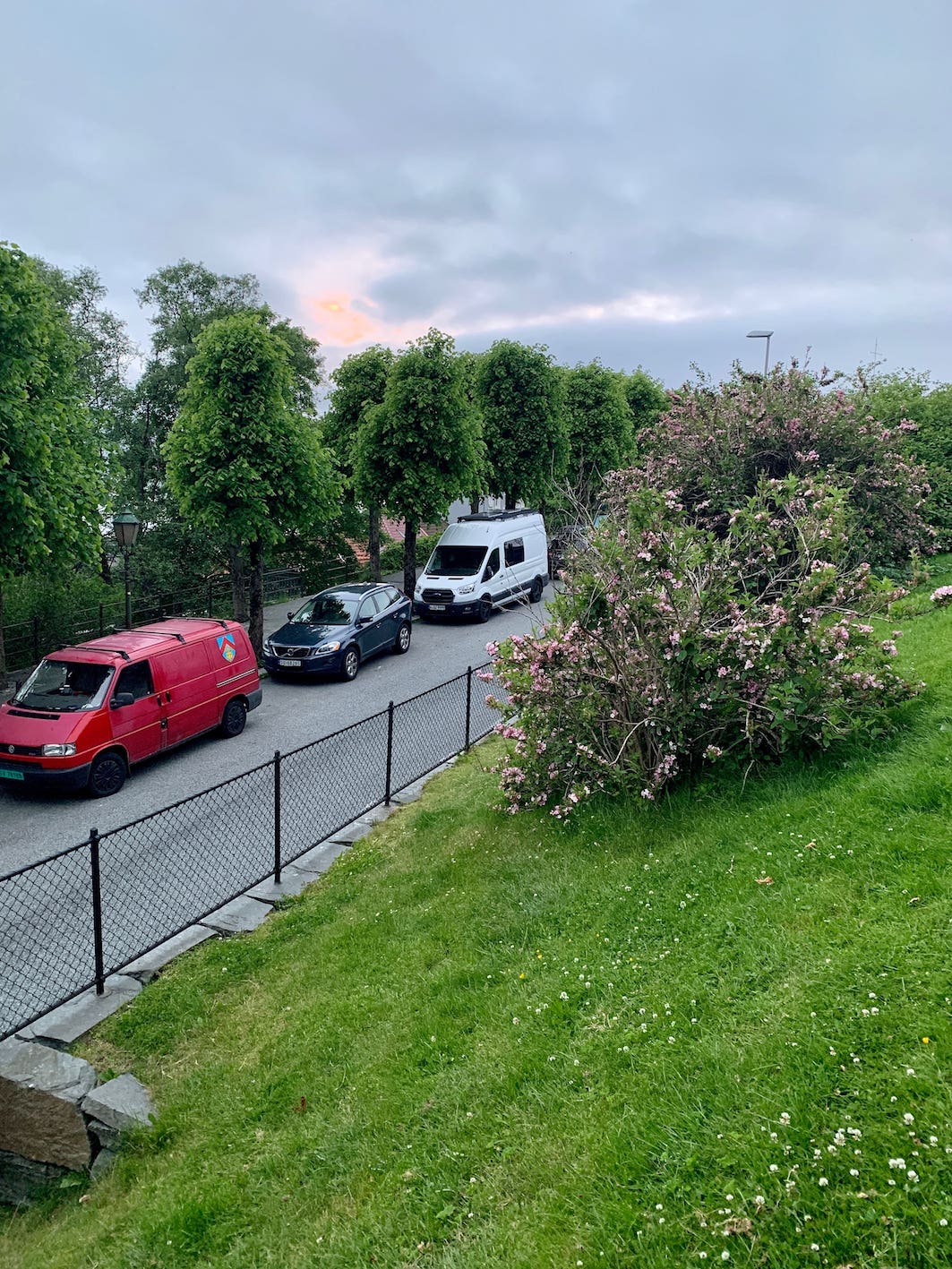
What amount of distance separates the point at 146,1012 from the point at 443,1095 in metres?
2.46

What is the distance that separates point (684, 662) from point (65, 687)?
7.86 meters

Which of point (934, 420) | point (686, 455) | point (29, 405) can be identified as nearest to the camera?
point (29, 405)

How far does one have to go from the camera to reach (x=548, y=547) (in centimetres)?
2570

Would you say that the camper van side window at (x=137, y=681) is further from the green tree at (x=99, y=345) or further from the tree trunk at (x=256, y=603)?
the green tree at (x=99, y=345)

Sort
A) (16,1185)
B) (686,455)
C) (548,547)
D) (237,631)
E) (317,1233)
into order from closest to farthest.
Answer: (317,1233) < (16,1185) < (237,631) < (686,455) < (548,547)

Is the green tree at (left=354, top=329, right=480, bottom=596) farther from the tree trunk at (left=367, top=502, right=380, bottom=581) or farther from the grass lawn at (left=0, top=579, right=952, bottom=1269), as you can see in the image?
the grass lawn at (left=0, top=579, right=952, bottom=1269)

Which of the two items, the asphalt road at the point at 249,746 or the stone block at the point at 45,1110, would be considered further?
the asphalt road at the point at 249,746

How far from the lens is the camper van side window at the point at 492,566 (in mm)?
21189

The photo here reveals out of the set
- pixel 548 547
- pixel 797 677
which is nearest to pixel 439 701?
pixel 797 677

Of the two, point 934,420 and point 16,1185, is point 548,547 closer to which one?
point 934,420

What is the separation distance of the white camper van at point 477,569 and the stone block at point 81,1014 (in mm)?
15029

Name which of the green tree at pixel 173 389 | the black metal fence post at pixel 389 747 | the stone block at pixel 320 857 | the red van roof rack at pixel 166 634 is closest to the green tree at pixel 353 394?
the green tree at pixel 173 389

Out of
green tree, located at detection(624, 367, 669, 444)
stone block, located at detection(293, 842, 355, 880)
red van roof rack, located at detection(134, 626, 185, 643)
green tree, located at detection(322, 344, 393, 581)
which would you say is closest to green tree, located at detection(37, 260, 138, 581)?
green tree, located at detection(322, 344, 393, 581)

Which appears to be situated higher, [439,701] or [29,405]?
[29,405]
